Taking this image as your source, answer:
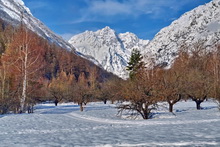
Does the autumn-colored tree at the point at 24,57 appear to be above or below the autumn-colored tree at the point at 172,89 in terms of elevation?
above

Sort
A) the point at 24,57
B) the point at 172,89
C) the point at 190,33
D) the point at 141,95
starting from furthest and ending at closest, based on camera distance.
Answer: the point at 190,33 → the point at 24,57 → the point at 172,89 → the point at 141,95

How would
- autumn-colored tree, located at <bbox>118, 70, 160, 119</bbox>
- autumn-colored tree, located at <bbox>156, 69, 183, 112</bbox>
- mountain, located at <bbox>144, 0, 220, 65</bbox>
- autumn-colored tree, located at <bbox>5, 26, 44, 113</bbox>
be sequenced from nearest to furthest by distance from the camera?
autumn-colored tree, located at <bbox>118, 70, 160, 119</bbox> → autumn-colored tree, located at <bbox>156, 69, 183, 112</bbox> → autumn-colored tree, located at <bbox>5, 26, 44, 113</bbox> → mountain, located at <bbox>144, 0, 220, 65</bbox>

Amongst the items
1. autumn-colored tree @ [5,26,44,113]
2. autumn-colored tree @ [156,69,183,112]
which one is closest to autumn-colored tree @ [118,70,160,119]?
autumn-colored tree @ [156,69,183,112]

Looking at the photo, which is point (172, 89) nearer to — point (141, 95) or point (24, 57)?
point (141, 95)

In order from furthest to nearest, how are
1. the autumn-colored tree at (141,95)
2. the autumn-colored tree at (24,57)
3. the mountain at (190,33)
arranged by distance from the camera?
the mountain at (190,33)
the autumn-colored tree at (24,57)
the autumn-colored tree at (141,95)

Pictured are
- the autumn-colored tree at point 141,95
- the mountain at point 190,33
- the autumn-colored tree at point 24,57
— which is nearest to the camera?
the autumn-colored tree at point 141,95

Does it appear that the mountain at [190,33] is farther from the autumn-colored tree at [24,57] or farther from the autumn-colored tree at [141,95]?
the autumn-colored tree at [141,95]

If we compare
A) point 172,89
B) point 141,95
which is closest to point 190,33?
point 172,89

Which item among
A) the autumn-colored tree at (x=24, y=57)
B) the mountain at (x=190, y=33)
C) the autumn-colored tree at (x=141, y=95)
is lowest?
the autumn-colored tree at (x=141, y=95)

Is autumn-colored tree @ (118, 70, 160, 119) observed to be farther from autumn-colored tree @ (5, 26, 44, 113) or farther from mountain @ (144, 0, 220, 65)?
mountain @ (144, 0, 220, 65)

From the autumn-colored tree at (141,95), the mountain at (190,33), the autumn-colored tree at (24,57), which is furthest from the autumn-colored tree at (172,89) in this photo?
the mountain at (190,33)

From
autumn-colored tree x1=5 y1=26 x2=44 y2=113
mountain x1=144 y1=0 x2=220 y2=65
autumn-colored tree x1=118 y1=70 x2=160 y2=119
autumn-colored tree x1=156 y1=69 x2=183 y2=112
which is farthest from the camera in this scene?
mountain x1=144 y1=0 x2=220 y2=65

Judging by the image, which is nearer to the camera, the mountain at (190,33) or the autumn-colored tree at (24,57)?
the autumn-colored tree at (24,57)

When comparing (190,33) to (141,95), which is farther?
(190,33)
